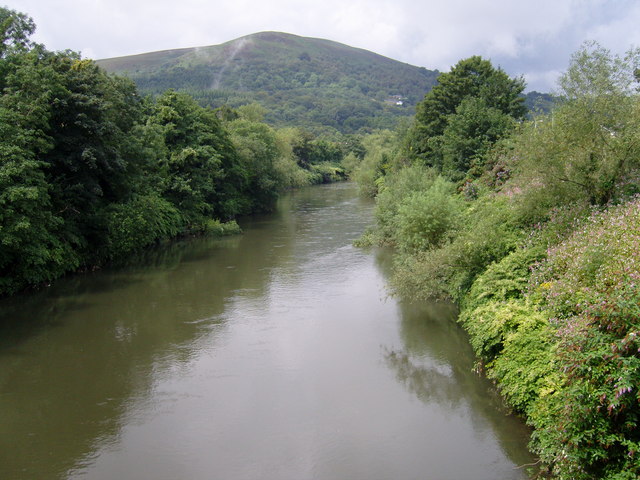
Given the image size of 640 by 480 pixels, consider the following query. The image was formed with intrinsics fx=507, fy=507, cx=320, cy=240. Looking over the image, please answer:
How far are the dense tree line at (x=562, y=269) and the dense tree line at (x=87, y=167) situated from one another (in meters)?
15.6

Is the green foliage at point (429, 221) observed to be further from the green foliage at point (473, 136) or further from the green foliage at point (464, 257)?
the green foliage at point (473, 136)

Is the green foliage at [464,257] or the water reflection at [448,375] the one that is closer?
the water reflection at [448,375]

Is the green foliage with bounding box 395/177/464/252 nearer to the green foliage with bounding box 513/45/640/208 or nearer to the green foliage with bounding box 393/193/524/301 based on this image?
the green foliage with bounding box 393/193/524/301

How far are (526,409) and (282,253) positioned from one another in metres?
22.6

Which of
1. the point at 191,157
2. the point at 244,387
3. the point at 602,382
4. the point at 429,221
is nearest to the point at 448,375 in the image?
the point at 244,387

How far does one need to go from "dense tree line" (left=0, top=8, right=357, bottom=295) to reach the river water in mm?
2714

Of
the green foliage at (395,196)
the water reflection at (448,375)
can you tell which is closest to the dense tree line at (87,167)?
the green foliage at (395,196)

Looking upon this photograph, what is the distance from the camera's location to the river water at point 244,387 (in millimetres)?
11000

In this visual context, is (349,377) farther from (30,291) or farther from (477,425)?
(30,291)

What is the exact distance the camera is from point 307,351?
16.9 metres

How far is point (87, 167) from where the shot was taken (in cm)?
2734

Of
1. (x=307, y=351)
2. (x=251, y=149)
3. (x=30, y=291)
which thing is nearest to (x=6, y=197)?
(x=30, y=291)

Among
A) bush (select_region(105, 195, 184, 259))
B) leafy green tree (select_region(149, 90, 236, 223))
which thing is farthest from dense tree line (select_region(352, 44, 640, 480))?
leafy green tree (select_region(149, 90, 236, 223))

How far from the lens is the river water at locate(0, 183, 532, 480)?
36.1 feet
